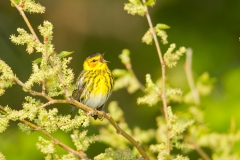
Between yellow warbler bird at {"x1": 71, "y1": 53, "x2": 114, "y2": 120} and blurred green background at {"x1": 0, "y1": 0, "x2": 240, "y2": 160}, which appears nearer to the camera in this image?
yellow warbler bird at {"x1": 71, "y1": 53, "x2": 114, "y2": 120}

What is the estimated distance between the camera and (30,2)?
7.29 feet

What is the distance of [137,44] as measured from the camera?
713cm

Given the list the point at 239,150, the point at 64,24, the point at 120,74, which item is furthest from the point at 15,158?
the point at 64,24

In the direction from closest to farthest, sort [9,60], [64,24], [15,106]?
[15,106] → [9,60] → [64,24]

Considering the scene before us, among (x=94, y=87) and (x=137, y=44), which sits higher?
(x=137, y=44)

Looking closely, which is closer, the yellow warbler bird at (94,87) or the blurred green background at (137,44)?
the yellow warbler bird at (94,87)

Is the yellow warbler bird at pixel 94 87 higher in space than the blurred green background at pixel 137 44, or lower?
lower

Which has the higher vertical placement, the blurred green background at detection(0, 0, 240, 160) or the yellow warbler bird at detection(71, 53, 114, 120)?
the blurred green background at detection(0, 0, 240, 160)

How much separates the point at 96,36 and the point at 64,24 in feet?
1.23

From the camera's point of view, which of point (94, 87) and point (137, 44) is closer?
point (94, 87)

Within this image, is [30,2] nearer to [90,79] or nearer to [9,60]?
[90,79]

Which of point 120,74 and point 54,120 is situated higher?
point 120,74

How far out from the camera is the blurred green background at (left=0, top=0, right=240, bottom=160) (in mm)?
4016

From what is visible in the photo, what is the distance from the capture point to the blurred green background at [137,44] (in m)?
4.02
